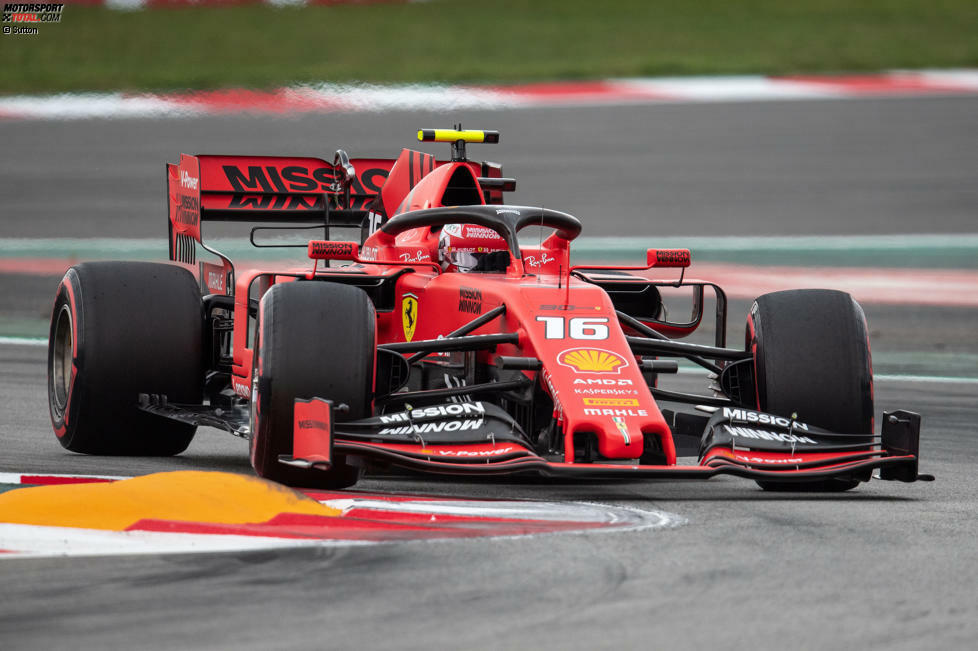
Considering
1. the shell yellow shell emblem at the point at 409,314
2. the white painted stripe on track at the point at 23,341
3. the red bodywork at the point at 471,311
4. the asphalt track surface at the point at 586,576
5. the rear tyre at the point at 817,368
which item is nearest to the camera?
the asphalt track surface at the point at 586,576

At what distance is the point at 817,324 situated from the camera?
7270 millimetres

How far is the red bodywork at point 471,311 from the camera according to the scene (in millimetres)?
6355

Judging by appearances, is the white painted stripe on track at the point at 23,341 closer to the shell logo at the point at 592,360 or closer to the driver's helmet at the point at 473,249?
the driver's helmet at the point at 473,249

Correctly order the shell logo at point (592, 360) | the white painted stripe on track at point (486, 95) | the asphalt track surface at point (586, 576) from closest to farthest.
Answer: the asphalt track surface at point (586, 576) → the shell logo at point (592, 360) → the white painted stripe on track at point (486, 95)

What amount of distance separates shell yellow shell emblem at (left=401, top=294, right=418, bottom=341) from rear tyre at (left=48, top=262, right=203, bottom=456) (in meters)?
1.15

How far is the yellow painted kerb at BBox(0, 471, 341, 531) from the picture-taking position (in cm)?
560

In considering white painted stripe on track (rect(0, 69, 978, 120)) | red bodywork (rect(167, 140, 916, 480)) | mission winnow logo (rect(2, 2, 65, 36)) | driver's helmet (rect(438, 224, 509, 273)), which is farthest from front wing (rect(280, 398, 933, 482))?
mission winnow logo (rect(2, 2, 65, 36))

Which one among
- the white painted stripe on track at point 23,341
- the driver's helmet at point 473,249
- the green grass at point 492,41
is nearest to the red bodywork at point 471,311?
the driver's helmet at point 473,249

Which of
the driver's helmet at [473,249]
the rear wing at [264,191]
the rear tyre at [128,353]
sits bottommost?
the rear tyre at [128,353]

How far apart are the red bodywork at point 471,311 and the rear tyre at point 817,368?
0.24 m

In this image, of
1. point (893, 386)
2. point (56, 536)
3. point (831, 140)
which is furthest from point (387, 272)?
point (831, 140)

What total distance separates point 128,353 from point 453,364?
1.76 meters

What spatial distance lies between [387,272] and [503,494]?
1.73 meters

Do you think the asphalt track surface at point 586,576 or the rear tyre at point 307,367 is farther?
the rear tyre at point 307,367
